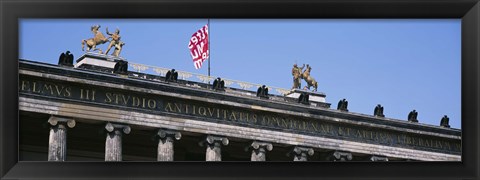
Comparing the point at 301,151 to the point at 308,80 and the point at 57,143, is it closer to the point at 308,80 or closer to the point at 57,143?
the point at 308,80

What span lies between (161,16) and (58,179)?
1.35 meters

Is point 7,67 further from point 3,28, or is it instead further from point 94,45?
point 94,45

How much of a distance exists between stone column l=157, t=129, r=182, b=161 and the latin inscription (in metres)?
1.01

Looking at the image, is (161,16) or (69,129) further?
(69,129)

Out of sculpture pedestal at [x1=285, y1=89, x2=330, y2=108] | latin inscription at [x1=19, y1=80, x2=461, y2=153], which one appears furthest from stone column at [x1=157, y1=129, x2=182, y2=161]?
sculpture pedestal at [x1=285, y1=89, x2=330, y2=108]

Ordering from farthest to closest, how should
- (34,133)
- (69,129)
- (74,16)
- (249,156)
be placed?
(249,156) < (69,129) < (34,133) < (74,16)

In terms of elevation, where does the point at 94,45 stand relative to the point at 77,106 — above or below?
above

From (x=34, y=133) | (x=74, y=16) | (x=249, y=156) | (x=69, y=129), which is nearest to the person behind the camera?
(x=74, y=16)

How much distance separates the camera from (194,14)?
651cm

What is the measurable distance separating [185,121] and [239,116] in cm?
284

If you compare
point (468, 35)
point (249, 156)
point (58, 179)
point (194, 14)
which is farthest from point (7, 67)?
point (249, 156)

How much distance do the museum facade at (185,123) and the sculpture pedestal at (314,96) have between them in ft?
0.19

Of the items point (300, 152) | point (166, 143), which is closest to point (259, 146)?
point (300, 152)

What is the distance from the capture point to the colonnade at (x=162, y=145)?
3591 cm
